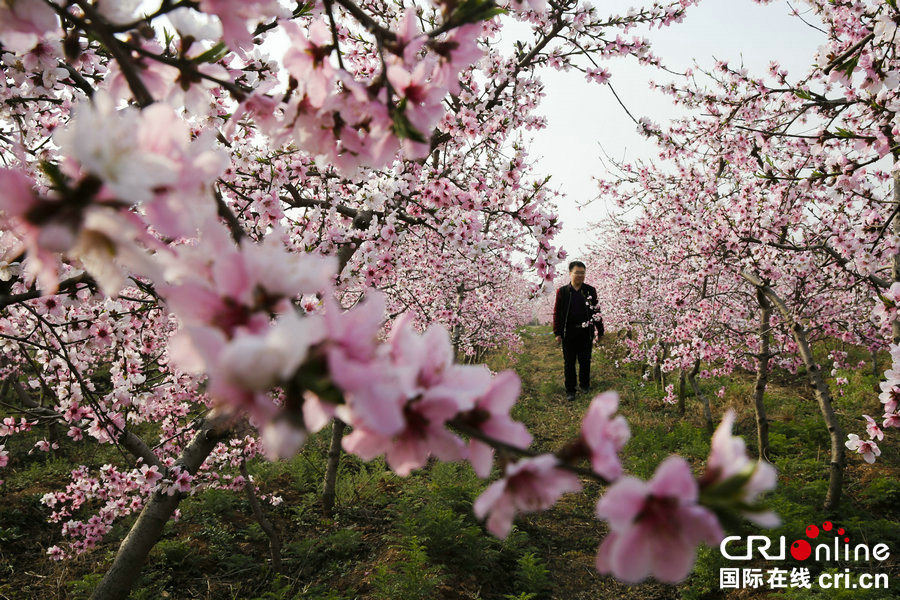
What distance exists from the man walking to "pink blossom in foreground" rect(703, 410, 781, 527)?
316 inches

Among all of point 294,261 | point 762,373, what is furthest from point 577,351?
point 294,261

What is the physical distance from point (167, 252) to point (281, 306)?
0.15m

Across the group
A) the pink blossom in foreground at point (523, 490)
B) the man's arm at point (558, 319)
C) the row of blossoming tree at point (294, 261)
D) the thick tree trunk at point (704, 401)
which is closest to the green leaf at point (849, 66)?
the row of blossoming tree at point (294, 261)

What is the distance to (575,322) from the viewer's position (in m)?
8.73

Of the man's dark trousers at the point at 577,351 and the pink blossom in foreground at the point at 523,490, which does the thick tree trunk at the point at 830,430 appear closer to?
the man's dark trousers at the point at 577,351

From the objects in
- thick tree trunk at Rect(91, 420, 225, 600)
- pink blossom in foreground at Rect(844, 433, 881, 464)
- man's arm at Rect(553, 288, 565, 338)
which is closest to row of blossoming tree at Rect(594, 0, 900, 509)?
pink blossom in foreground at Rect(844, 433, 881, 464)

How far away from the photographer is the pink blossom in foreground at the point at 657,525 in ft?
1.71

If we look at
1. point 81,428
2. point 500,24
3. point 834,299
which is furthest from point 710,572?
point 834,299

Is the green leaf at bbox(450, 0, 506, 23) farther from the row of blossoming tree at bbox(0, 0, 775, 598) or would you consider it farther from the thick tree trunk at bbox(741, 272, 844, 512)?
the thick tree trunk at bbox(741, 272, 844, 512)

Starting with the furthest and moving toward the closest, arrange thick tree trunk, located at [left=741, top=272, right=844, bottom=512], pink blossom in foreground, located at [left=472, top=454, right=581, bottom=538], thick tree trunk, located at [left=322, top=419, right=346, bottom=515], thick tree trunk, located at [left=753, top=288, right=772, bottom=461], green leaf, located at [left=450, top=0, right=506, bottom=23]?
thick tree trunk, located at [left=753, top=288, right=772, bottom=461], thick tree trunk, located at [left=322, top=419, right=346, bottom=515], thick tree trunk, located at [left=741, top=272, right=844, bottom=512], green leaf, located at [left=450, top=0, right=506, bottom=23], pink blossom in foreground, located at [left=472, top=454, right=581, bottom=538]

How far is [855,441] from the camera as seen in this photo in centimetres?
327

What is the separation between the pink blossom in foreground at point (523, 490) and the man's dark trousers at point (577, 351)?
324 inches

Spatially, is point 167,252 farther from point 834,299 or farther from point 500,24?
point 834,299

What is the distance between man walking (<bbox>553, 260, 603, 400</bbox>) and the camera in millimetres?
8633
